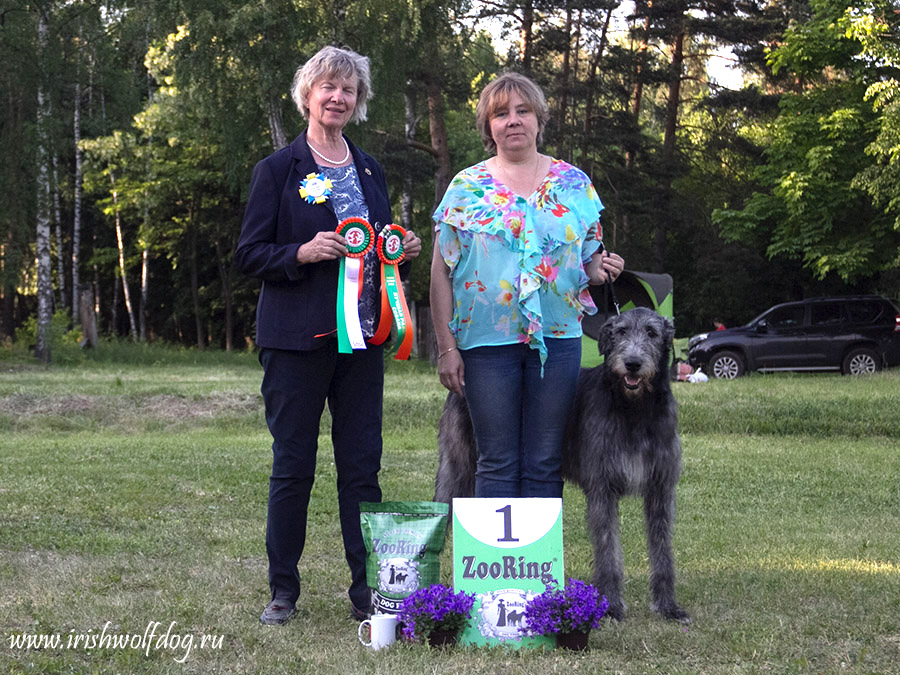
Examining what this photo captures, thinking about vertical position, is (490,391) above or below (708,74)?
below

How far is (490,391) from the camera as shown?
11.9 ft

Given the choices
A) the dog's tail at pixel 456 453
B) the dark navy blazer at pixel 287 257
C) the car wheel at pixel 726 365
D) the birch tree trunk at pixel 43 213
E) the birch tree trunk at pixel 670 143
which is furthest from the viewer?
the birch tree trunk at pixel 670 143

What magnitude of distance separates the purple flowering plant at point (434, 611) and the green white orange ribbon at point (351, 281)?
892 mm

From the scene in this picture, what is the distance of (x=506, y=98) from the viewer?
3670 millimetres

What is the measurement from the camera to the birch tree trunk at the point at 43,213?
1933 cm

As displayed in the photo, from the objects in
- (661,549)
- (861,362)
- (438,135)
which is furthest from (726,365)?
(661,549)

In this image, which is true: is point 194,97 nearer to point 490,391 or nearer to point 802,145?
point 802,145

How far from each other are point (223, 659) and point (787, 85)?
88.2ft

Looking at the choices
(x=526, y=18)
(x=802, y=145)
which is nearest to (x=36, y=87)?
(x=526, y=18)

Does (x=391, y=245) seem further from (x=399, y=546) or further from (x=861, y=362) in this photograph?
(x=861, y=362)

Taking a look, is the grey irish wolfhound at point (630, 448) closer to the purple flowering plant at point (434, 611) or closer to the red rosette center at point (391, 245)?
the purple flowering plant at point (434, 611)

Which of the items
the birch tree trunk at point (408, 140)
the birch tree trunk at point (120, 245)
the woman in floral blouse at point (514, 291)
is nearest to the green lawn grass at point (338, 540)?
the woman in floral blouse at point (514, 291)

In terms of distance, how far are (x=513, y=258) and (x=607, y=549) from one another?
3.89 ft

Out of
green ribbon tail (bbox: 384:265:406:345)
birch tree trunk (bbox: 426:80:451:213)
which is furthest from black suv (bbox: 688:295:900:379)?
green ribbon tail (bbox: 384:265:406:345)
